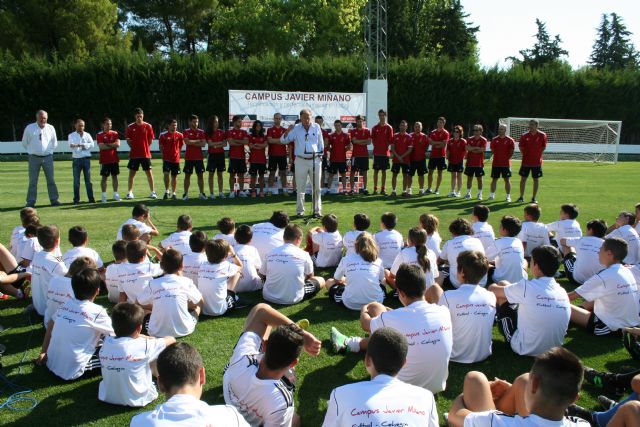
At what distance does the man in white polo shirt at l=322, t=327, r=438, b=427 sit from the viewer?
2.87m

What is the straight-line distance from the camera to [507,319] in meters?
5.53

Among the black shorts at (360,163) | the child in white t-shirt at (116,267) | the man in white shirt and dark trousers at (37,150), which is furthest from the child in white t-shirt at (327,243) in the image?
the man in white shirt and dark trousers at (37,150)

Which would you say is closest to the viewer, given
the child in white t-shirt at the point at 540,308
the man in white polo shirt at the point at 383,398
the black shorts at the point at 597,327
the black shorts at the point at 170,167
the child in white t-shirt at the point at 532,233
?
the man in white polo shirt at the point at 383,398

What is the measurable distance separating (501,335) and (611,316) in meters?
1.17

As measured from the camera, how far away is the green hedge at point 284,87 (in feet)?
95.0

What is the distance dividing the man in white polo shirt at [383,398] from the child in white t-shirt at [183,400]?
22.3 inches

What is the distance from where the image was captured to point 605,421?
371cm

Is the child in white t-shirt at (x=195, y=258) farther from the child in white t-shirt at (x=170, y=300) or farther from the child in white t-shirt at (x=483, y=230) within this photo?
the child in white t-shirt at (x=483, y=230)

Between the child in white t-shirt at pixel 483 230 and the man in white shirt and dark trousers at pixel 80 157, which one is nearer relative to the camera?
the child in white t-shirt at pixel 483 230

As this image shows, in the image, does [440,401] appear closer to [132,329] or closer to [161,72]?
[132,329]

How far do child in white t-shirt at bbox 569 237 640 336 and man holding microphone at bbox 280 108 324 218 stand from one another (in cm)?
668

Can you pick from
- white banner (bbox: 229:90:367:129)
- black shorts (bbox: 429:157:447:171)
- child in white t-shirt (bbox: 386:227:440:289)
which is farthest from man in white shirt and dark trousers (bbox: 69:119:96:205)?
child in white t-shirt (bbox: 386:227:440:289)

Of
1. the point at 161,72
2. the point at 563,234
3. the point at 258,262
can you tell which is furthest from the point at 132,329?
the point at 161,72

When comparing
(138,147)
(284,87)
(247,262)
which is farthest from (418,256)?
(284,87)
